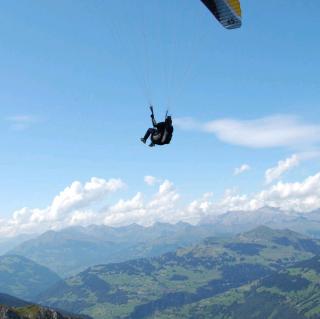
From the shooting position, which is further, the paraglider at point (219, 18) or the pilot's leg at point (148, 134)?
the pilot's leg at point (148, 134)

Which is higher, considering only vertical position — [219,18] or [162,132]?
[219,18]

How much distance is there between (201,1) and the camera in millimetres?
29328

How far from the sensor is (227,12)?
30.1m

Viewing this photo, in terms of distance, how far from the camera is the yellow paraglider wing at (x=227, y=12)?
98.1 ft

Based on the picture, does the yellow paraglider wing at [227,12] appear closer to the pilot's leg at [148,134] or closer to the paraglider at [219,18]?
the paraglider at [219,18]

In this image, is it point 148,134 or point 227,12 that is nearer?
point 227,12

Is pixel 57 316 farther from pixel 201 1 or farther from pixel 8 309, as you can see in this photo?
pixel 201 1

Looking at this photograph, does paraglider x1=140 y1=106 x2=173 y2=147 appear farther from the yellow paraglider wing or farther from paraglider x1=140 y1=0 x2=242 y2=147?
the yellow paraglider wing

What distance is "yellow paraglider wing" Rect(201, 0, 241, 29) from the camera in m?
29.9

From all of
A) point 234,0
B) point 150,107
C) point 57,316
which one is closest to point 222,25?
point 234,0

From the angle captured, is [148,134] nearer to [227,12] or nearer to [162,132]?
[162,132]

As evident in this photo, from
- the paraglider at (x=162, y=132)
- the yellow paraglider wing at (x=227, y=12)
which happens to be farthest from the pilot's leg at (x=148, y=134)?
the yellow paraglider wing at (x=227, y=12)

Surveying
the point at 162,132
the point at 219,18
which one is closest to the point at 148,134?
the point at 162,132

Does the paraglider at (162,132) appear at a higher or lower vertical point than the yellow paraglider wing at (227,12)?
lower
